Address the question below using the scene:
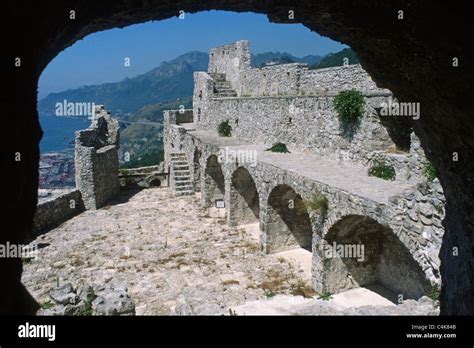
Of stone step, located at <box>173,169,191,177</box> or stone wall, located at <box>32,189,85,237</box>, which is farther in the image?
stone step, located at <box>173,169,191,177</box>

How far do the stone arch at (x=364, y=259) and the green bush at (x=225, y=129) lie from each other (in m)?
12.3

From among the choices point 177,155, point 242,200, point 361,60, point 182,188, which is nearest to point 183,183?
point 182,188

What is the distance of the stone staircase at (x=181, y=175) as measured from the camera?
873 inches

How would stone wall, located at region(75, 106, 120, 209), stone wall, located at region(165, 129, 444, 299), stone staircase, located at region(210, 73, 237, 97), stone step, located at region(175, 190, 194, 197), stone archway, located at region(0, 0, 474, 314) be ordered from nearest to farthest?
stone archway, located at region(0, 0, 474, 314) → stone wall, located at region(165, 129, 444, 299) → stone wall, located at region(75, 106, 120, 209) → stone step, located at region(175, 190, 194, 197) → stone staircase, located at region(210, 73, 237, 97)

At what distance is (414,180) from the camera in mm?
9344

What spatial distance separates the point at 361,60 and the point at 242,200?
42.8 feet

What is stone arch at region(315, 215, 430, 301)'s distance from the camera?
970 centimetres

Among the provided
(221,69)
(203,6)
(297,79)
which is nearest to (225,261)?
(297,79)

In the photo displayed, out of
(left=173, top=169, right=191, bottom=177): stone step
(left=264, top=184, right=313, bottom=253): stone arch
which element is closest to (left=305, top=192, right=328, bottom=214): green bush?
(left=264, top=184, right=313, bottom=253): stone arch

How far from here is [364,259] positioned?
411 inches

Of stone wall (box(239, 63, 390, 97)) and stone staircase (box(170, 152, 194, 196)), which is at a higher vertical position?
stone wall (box(239, 63, 390, 97))

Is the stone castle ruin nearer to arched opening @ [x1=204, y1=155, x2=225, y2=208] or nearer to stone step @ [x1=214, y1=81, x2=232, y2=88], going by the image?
arched opening @ [x1=204, y1=155, x2=225, y2=208]
